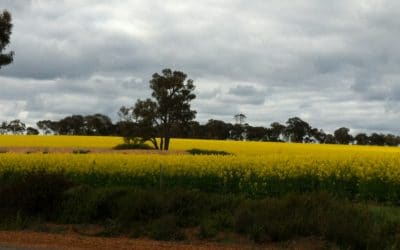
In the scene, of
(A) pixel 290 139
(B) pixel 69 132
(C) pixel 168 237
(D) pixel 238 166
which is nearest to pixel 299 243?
(C) pixel 168 237

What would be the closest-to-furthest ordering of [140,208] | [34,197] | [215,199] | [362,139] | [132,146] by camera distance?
[140,208] < [34,197] < [215,199] < [132,146] < [362,139]

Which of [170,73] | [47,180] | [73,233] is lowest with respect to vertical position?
[73,233]

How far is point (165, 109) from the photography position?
215 feet

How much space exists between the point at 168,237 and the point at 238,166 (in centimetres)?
970

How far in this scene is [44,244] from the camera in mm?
12539

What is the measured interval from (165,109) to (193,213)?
48.6m

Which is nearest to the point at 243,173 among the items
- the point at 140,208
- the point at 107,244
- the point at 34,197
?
the point at 140,208

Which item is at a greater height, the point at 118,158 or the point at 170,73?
the point at 170,73

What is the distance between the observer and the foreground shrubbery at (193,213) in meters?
13.6

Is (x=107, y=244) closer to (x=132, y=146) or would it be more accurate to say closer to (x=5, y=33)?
(x=5, y=33)

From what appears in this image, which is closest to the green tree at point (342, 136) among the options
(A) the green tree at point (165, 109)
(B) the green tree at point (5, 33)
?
(A) the green tree at point (165, 109)

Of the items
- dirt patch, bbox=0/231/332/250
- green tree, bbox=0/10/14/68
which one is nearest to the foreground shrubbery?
dirt patch, bbox=0/231/332/250

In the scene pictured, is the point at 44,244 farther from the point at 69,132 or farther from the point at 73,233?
the point at 69,132

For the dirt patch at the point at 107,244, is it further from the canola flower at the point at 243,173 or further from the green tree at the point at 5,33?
the green tree at the point at 5,33
